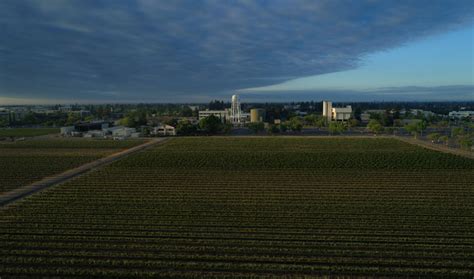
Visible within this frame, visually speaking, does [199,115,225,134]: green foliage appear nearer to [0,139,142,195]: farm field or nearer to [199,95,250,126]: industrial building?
[0,139,142,195]: farm field

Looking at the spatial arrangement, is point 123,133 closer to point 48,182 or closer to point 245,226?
point 48,182

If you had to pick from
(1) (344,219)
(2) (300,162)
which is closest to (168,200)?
(1) (344,219)

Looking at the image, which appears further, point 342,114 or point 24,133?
point 342,114

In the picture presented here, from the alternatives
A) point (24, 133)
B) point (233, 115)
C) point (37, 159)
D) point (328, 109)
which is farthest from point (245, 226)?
point (328, 109)

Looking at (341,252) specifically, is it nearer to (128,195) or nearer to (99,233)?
(99,233)

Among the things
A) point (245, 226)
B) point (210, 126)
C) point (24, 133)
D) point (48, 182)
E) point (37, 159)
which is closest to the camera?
point (245, 226)

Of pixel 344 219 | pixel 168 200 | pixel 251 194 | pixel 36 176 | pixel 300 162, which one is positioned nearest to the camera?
pixel 344 219
